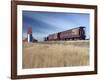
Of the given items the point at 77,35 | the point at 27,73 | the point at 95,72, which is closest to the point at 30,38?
the point at 27,73

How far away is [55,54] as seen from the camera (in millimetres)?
1947

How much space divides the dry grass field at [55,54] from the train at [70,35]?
40 millimetres

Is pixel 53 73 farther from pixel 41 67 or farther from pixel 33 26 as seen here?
pixel 33 26

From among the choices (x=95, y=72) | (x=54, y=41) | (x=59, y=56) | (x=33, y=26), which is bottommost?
(x=95, y=72)

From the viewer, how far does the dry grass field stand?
1.88 m

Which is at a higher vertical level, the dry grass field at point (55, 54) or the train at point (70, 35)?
the train at point (70, 35)

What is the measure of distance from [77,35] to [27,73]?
630 mm

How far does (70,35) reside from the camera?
200 cm

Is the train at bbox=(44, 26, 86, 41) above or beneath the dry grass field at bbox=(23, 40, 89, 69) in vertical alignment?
above

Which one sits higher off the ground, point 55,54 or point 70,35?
point 70,35

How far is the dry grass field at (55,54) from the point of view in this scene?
1.88m

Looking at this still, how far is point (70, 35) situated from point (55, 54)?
0.25 m

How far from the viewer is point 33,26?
1.89m

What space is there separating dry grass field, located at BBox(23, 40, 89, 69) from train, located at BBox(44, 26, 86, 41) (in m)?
0.04
